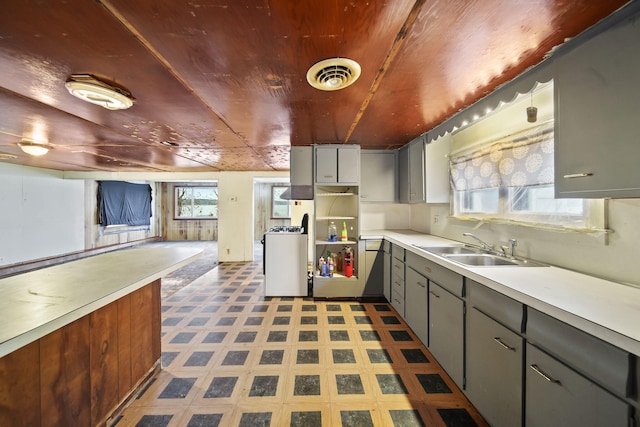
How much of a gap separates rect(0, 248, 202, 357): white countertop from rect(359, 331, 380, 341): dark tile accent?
1745 mm

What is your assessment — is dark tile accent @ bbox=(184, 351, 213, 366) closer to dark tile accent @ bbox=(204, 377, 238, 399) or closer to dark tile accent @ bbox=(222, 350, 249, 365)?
dark tile accent @ bbox=(222, 350, 249, 365)

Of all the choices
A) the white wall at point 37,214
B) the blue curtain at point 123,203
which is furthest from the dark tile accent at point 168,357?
the blue curtain at point 123,203

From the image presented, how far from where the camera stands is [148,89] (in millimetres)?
1651

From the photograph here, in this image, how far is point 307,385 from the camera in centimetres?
177

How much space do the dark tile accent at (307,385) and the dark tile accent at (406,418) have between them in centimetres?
51

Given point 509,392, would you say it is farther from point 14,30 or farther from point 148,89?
point 14,30

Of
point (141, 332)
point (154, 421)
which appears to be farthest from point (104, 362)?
point (154, 421)

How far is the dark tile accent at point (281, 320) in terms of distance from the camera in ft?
8.89

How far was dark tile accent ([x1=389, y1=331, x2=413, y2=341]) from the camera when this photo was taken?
235 cm

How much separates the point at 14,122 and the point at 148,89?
185 cm

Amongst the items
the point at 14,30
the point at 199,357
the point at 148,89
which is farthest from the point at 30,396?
the point at 148,89

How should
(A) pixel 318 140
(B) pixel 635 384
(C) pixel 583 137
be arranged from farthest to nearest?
(A) pixel 318 140
(C) pixel 583 137
(B) pixel 635 384

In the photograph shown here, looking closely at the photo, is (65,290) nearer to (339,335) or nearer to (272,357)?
(272,357)

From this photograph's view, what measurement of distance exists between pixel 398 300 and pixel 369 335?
567 mm
